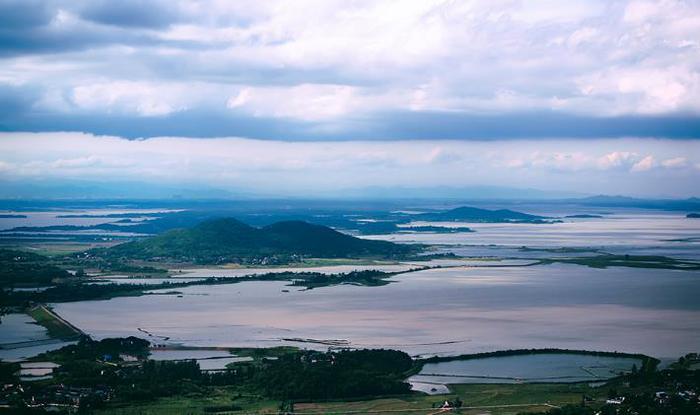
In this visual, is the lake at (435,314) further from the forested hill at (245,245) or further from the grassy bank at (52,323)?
the forested hill at (245,245)

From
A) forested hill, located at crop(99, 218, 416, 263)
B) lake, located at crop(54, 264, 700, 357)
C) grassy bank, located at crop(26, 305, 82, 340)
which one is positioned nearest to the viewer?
lake, located at crop(54, 264, 700, 357)

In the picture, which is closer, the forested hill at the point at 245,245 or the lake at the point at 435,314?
the lake at the point at 435,314

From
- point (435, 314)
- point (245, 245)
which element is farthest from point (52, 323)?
point (245, 245)

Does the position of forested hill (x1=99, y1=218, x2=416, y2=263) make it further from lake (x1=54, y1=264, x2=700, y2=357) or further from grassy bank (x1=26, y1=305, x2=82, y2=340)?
grassy bank (x1=26, y1=305, x2=82, y2=340)

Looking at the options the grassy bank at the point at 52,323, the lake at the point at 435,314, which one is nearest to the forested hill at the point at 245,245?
the lake at the point at 435,314

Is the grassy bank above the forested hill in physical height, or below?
below

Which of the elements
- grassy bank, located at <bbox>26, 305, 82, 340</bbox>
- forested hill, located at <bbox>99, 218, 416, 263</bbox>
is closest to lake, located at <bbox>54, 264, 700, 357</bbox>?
grassy bank, located at <bbox>26, 305, 82, 340</bbox>

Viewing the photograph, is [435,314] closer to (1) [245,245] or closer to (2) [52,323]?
(2) [52,323]

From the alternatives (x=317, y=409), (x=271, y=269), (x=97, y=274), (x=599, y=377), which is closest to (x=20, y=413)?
(x=317, y=409)
